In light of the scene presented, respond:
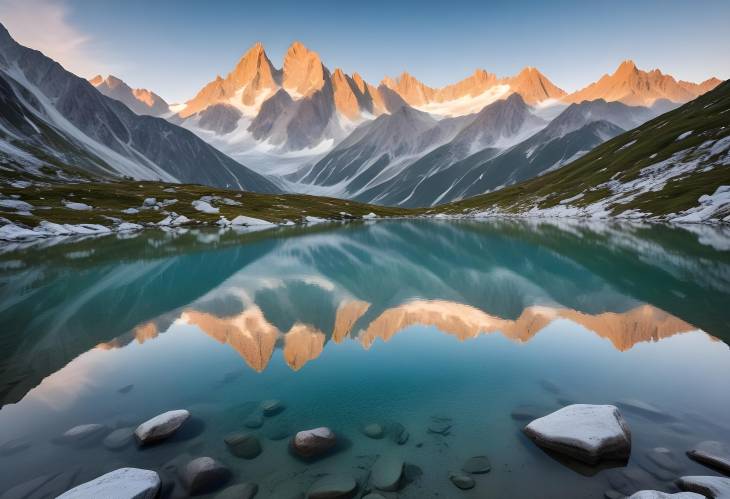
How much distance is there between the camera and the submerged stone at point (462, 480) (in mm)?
10484

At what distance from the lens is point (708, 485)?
959 cm

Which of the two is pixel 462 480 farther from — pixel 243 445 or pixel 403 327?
pixel 403 327

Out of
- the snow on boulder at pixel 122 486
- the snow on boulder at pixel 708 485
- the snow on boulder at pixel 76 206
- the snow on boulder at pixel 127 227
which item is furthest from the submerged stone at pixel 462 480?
the snow on boulder at pixel 76 206

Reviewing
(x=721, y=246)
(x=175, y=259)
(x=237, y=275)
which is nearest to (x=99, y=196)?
(x=175, y=259)

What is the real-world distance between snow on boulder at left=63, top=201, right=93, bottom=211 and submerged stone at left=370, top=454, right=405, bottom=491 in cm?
12646

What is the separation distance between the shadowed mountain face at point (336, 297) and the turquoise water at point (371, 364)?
24cm

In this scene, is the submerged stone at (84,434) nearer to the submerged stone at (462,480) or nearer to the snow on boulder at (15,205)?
the submerged stone at (462,480)

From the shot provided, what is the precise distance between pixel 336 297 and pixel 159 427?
22495 millimetres

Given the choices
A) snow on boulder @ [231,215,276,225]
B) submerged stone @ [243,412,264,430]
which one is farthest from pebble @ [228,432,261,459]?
snow on boulder @ [231,215,276,225]

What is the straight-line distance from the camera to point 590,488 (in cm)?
1018

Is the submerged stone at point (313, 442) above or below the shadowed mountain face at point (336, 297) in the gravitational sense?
below

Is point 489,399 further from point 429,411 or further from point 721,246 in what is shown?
point 721,246

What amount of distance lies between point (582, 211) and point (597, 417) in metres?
135

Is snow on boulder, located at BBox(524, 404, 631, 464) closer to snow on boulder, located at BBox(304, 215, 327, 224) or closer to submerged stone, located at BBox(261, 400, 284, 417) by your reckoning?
submerged stone, located at BBox(261, 400, 284, 417)
